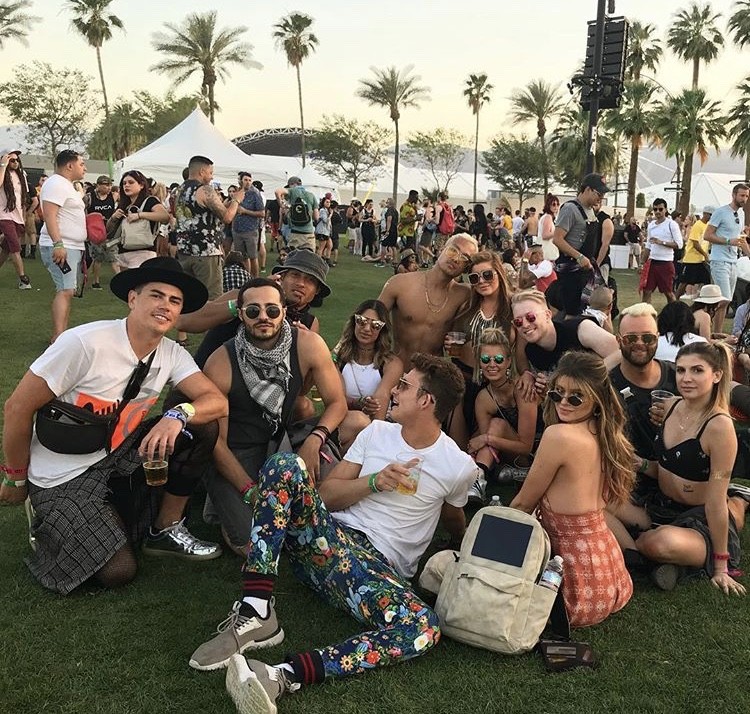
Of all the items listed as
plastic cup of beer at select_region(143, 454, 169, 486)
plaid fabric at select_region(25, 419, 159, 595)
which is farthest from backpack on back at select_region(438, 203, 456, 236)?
plastic cup of beer at select_region(143, 454, 169, 486)

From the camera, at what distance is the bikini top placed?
3.77 m

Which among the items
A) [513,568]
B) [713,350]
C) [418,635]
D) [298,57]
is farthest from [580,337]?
[298,57]

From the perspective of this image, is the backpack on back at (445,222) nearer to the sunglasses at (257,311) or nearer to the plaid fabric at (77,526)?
the sunglasses at (257,311)

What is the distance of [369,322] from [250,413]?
4.66ft

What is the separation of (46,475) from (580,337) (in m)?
3.46

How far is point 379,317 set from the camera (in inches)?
211

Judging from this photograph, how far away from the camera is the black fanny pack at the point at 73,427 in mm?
3496

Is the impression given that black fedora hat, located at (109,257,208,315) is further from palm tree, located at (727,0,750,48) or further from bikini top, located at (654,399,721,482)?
palm tree, located at (727,0,750,48)

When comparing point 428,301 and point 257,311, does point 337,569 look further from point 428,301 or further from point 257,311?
point 428,301

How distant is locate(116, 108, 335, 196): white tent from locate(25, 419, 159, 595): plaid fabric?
2240cm

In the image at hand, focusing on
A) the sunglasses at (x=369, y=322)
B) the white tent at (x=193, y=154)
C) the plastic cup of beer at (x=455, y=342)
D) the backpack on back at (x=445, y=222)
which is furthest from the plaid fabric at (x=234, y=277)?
the white tent at (x=193, y=154)

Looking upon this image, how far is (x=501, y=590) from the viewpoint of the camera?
2969 millimetres

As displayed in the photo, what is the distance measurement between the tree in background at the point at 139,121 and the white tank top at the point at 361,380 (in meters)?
61.9

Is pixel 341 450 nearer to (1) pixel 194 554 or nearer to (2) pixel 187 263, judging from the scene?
(1) pixel 194 554
